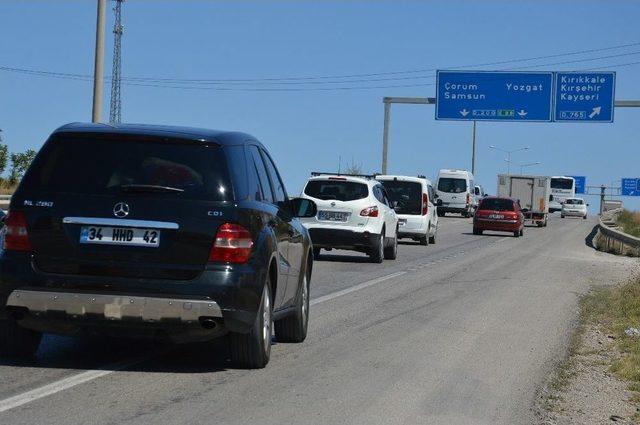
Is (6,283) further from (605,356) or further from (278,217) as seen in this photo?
(605,356)

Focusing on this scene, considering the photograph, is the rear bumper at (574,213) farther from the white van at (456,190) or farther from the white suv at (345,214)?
the white suv at (345,214)

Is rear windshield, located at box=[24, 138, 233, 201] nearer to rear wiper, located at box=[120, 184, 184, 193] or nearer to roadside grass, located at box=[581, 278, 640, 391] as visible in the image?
rear wiper, located at box=[120, 184, 184, 193]

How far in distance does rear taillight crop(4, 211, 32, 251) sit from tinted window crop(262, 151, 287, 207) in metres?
2.53

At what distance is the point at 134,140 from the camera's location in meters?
9.11

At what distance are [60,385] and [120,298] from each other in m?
0.73

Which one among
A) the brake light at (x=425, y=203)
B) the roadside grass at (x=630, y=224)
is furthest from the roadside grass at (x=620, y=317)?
the roadside grass at (x=630, y=224)

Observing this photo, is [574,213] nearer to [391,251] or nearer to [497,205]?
[497,205]

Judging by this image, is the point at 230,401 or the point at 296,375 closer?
the point at 230,401

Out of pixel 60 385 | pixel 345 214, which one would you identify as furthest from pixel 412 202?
pixel 60 385

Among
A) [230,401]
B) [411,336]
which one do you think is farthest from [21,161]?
[230,401]

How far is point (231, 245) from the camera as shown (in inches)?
349

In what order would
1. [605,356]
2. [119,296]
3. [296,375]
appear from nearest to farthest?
[119,296] → [296,375] → [605,356]

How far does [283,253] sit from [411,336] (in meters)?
2.77

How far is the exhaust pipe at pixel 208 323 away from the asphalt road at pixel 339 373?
42 centimetres
